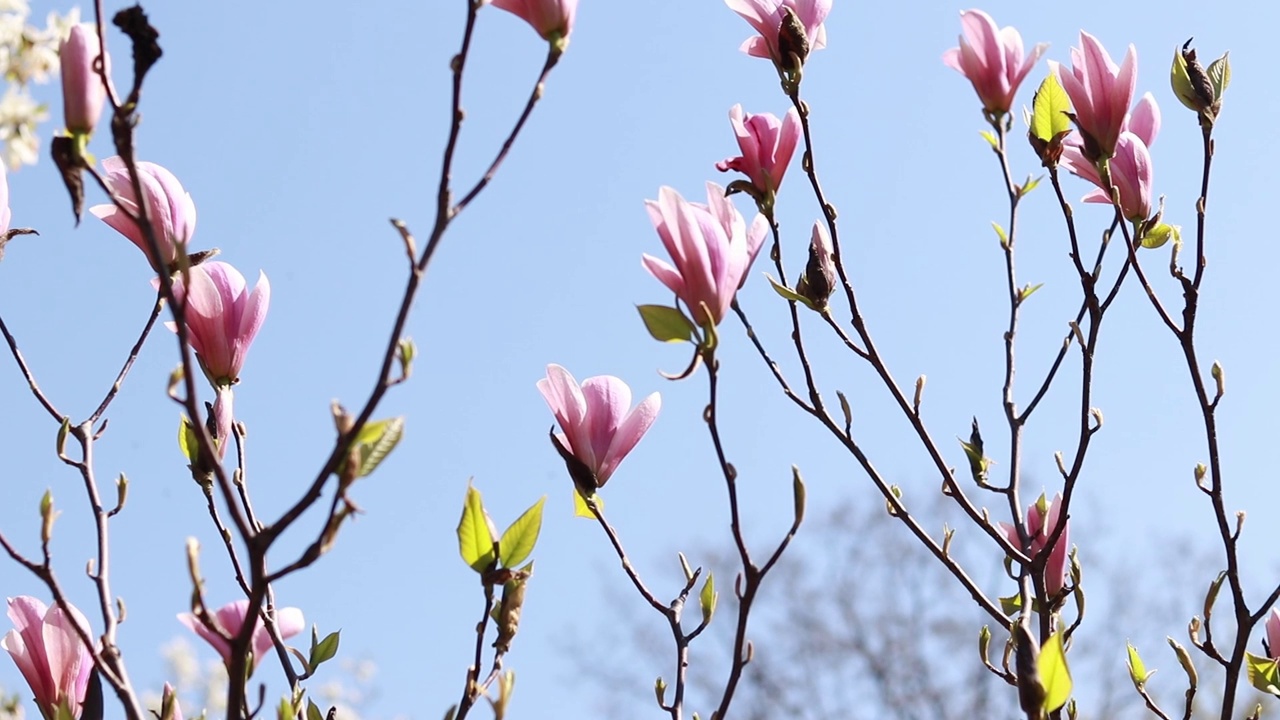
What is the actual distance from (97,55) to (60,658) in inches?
15.5

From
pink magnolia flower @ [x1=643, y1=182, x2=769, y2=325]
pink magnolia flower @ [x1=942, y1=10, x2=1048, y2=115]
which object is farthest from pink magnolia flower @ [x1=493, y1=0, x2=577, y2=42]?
pink magnolia flower @ [x1=942, y1=10, x2=1048, y2=115]

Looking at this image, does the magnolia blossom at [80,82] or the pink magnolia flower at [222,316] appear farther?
the pink magnolia flower at [222,316]

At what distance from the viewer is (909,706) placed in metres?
10.3

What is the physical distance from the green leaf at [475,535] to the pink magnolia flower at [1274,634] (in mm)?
693

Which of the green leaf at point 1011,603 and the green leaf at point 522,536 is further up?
the green leaf at point 1011,603

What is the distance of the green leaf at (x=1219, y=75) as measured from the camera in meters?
1.15

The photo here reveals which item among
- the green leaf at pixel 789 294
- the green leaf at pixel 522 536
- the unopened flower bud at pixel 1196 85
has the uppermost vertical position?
the unopened flower bud at pixel 1196 85

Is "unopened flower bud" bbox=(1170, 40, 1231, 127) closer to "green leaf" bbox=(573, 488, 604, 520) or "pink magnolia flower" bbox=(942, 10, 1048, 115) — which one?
"pink magnolia flower" bbox=(942, 10, 1048, 115)

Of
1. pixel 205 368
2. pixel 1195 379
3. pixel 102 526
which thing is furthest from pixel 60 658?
pixel 1195 379

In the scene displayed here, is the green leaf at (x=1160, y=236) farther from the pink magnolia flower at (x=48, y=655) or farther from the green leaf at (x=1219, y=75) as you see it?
the pink magnolia flower at (x=48, y=655)

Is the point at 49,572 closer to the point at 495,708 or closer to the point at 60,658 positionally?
the point at 60,658

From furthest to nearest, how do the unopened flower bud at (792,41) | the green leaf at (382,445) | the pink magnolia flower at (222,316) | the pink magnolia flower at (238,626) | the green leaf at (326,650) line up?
the unopened flower bud at (792,41), the green leaf at (326,650), the pink magnolia flower at (222,316), the pink magnolia flower at (238,626), the green leaf at (382,445)

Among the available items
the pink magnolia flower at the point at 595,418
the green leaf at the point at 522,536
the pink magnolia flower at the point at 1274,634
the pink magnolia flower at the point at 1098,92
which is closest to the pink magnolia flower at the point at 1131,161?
the pink magnolia flower at the point at 1098,92

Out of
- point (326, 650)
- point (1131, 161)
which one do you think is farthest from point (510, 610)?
point (1131, 161)
